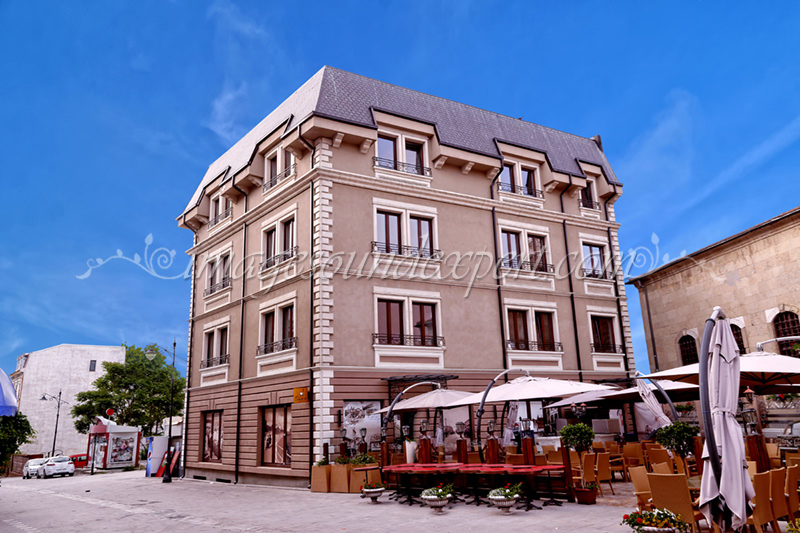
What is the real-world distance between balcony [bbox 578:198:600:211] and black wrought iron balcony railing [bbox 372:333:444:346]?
10.9 m

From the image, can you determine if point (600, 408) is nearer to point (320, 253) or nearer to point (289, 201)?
point (320, 253)

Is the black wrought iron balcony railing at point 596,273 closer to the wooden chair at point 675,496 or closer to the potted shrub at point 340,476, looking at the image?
the potted shrub at point 340,476

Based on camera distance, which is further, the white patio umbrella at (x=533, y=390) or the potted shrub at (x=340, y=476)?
the potted shrub at (x=340, y=476)

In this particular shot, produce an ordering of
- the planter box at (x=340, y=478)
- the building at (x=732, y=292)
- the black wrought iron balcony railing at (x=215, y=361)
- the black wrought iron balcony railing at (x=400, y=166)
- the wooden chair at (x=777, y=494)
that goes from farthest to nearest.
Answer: the black wrought iron balcony railing at (x=215, y=361) < the building at (x=732, y=292) < the black wrought iron balcony railing at (x=400, y=166) < the planter box at (x=340, y=478) < the wooden chair at (x=777, y=494)

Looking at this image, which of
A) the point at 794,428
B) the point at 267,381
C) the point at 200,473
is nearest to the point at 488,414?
the point at 267,381

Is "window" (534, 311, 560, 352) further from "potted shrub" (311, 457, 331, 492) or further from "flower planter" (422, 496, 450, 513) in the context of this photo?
"flower planter" (422, 496, 450, 513)

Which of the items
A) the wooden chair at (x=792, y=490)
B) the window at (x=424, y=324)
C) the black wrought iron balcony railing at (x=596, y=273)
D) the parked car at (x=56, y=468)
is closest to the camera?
the wooden chair at (x=792, y=490)

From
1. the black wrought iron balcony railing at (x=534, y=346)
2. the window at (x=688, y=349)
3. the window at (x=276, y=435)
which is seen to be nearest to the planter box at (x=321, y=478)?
the window at (x=276, y=435)

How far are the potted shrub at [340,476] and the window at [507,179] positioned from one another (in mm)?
13861

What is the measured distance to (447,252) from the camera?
936 inches

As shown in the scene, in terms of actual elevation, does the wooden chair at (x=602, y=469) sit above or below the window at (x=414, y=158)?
below

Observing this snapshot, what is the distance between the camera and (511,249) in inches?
1021

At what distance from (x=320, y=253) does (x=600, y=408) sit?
14.4m

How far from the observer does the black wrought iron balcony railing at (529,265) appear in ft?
83.6
